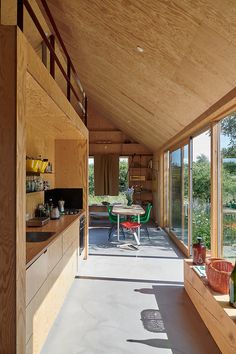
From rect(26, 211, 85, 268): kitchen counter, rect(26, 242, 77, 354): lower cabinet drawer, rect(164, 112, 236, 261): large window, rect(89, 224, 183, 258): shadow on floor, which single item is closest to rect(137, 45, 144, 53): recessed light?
rect(164, 112, 236, 261): large window

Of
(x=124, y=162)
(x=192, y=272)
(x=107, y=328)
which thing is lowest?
(x=107, y=328)

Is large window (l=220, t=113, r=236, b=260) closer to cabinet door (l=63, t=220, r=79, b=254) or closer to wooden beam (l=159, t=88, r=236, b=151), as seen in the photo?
wooden beam (l=159, t=88, r=236, b=151)

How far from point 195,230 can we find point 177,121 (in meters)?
1.80

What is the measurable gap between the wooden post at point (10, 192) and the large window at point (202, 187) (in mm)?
2737

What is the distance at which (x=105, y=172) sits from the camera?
9086 millimetres

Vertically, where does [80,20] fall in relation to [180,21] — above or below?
above

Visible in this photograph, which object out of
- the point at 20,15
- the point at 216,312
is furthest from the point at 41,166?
the point at 216,312

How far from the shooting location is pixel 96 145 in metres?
9.18

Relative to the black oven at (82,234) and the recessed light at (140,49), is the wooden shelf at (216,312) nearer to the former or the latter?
the black oven at (82,234)

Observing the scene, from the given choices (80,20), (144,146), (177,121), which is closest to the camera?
(80,20)

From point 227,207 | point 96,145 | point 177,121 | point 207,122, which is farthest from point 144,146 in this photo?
point 227,207

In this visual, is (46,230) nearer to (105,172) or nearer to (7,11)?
(7,11)

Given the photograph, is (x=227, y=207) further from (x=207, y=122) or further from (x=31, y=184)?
(x=31, y=184)

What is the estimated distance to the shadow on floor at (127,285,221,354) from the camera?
2.18m
